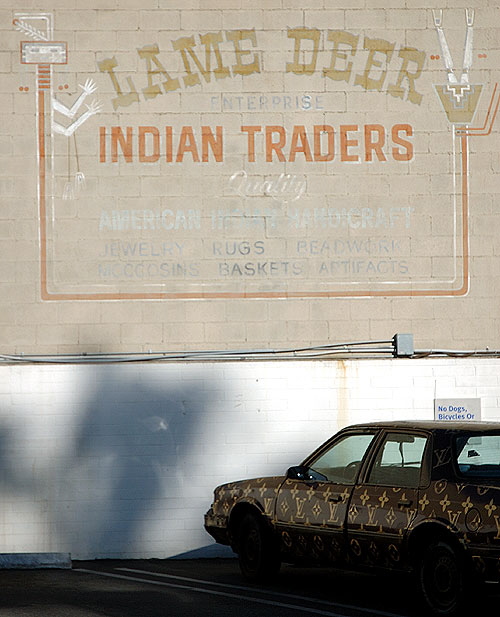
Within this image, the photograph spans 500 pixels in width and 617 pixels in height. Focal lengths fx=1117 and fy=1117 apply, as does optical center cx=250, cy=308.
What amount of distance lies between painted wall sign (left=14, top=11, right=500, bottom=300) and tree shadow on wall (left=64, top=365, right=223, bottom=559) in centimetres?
121

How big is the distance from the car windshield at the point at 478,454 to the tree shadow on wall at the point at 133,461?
5444 millimetres

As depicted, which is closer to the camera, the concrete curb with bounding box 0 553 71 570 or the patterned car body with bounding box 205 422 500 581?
the patterned car body with bounding box 205 422 500 581

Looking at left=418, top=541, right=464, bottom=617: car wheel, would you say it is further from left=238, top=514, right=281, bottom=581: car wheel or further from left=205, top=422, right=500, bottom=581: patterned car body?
left=238, top=514, right=281, bottom=581: car wheel

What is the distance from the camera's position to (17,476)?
45.0ft

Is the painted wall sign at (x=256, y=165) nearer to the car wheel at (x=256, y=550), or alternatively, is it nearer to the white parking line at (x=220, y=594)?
the white parking line at (x=220, y=594)

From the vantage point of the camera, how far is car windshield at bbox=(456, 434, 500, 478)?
8.84m

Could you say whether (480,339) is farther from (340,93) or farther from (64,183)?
(64,183)

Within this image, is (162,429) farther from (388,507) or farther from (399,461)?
(388,507)

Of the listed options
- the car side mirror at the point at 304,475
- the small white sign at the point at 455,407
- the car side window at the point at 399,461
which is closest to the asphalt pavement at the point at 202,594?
the car side window at the point at 399,461

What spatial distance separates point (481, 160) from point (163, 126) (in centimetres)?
415

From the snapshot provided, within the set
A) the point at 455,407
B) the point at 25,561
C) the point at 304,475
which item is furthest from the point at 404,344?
the point at 25,561

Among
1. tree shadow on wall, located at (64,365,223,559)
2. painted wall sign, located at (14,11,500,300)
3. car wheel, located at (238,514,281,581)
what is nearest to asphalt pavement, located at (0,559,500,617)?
car wheel, located at (238,514,281,581)

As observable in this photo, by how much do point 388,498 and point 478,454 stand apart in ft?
2.71

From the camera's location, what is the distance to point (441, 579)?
28.4 feet
